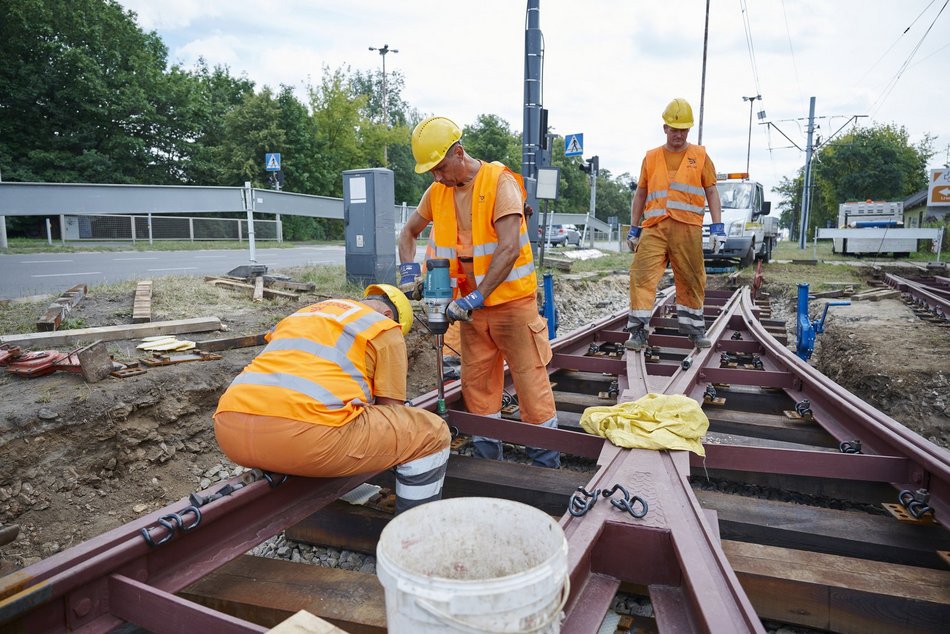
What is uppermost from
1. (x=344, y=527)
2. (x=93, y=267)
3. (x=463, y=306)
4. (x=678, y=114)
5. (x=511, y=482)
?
(x=678, y=114)

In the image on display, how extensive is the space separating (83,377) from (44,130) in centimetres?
2903

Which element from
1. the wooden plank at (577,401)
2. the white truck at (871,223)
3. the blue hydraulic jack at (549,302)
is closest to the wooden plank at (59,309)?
the wooden plank at (577,401)

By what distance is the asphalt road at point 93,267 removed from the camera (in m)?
8.91

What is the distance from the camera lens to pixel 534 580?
1149mm

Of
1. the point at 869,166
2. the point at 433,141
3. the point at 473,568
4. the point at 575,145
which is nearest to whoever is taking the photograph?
the point at 473,568

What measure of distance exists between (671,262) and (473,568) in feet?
14.6

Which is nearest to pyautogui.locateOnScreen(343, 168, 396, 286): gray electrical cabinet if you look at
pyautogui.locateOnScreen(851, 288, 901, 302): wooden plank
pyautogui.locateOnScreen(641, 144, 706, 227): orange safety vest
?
pyautogui.locateOnScreen(641, 144, 706, 227): orange safety vest

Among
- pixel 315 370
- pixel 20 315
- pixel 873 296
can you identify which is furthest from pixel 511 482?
pixel 873 296

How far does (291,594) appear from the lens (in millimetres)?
2264

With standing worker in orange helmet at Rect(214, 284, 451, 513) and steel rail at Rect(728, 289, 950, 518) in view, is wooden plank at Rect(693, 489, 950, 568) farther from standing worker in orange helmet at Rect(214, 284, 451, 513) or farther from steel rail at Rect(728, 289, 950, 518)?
standing worker in orange helmet at Rect(214, 284, 451, 513)

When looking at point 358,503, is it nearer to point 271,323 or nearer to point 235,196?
point 271,323

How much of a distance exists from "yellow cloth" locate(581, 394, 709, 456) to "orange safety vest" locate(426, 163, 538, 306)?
0.82m

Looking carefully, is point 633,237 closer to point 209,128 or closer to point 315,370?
point 315,370

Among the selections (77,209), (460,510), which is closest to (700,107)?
(77,209)
